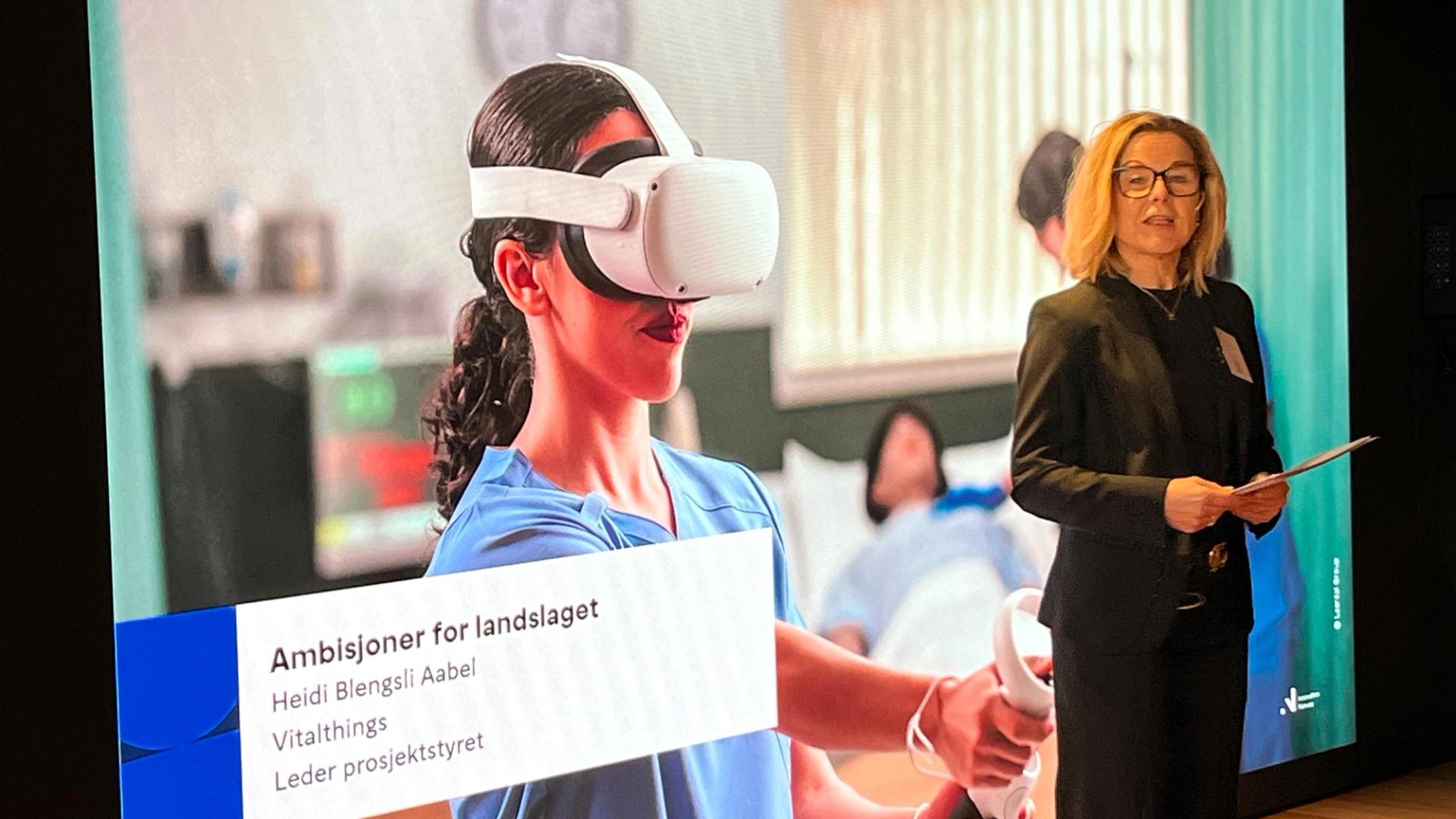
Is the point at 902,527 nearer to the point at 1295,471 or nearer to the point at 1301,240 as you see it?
the point at 1295,471

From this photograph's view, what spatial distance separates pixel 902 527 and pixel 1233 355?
1089 mm

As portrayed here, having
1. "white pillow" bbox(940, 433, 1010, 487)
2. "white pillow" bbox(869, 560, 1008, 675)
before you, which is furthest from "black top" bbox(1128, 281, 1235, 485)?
"white pillow" bbox(869, 560, 1008, 675)

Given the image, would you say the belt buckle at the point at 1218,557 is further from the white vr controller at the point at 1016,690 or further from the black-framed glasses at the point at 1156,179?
the black-framed glasses at the point at 1156,179

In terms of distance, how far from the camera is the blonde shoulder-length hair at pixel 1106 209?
12.0 feet

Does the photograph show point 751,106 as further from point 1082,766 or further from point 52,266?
point 1082,766

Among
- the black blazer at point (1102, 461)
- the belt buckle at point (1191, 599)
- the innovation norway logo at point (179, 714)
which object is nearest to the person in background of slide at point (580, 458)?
the innovation norway logo at point (179, 714)

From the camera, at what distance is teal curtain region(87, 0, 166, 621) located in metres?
2.33

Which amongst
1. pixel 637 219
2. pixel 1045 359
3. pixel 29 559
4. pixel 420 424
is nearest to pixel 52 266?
pixel 29 559

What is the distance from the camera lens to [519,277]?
2768 mm

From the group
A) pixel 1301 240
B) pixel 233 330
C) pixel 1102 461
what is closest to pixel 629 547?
pixel 233 330

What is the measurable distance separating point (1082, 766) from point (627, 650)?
129cm

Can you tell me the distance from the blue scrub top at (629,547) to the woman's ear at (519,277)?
25cm

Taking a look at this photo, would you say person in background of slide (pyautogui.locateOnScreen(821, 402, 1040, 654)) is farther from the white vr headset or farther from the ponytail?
the ponytail

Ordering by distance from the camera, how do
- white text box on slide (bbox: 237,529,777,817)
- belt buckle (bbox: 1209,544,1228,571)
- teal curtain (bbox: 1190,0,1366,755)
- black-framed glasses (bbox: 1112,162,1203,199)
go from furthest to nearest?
teal curtain (bbox: 1190,0,1366,755)
belt buckle (bbox: 1209,544,1228,571)
black-framed glasses (bbox: 1112,162,1203,199)
white text box on slide (bbox: 237,529,777,817)
